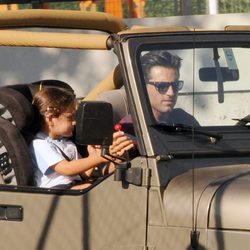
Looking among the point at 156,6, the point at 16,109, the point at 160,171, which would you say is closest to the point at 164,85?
the point at 160,171

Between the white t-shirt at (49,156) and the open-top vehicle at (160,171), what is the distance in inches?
2.4

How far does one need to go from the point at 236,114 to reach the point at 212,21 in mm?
8199

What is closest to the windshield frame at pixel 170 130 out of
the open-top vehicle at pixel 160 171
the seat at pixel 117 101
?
the open-top vehicle at pixel 160 171

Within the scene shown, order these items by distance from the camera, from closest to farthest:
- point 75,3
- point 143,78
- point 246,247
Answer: point 246,247
point 143,78
point 75,3

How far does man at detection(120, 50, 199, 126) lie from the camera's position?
14.1ft

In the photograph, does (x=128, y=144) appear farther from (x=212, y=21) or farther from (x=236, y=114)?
(x=212, y=21)

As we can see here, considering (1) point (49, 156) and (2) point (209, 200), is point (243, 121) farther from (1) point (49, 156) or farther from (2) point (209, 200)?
(1) point (49, 156)

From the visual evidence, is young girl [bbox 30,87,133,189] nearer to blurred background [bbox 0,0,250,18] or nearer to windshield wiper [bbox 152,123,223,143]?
windshield wiper [bbox 152,123,223,143]

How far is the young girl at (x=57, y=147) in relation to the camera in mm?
4535

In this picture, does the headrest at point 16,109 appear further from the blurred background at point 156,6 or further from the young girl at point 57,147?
the blurred background at point 156,6

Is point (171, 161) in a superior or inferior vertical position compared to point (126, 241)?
superior

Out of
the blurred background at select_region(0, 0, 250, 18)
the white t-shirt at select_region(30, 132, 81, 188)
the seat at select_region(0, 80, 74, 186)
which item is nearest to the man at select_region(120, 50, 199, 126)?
the white t-shirt at select_region(30, 132, 81, 188)

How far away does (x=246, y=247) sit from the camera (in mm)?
3727

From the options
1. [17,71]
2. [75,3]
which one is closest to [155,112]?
[17,71]
